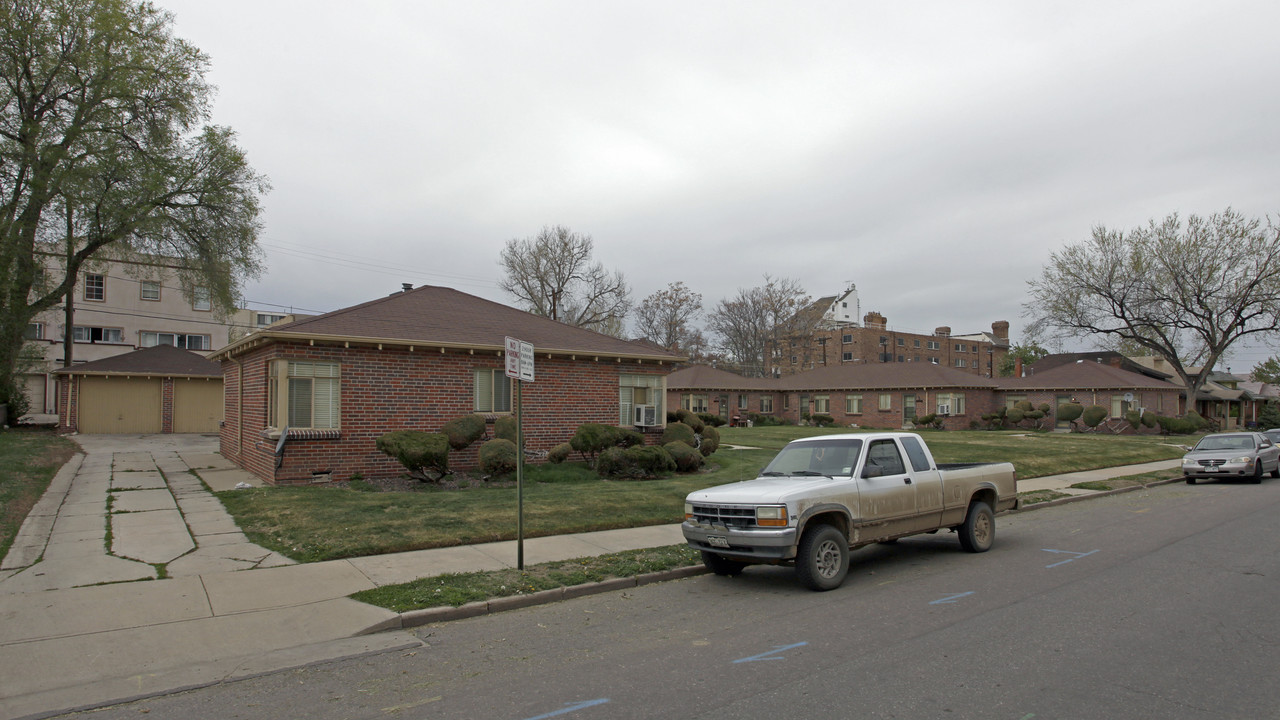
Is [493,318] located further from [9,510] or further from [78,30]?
[78,30]

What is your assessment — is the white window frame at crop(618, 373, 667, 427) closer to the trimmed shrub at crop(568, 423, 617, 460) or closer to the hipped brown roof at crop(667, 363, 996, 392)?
the trimmed shrub at crop(568, 423, 617, 460)

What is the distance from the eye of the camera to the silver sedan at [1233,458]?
19.3 m

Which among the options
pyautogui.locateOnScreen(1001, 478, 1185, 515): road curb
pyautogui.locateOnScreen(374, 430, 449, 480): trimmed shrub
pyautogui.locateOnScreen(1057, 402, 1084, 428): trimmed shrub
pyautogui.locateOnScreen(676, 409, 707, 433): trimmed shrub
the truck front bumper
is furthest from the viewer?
pyautogui.locateOnScreen(1057, 402, 1084, 428): trimmed shrub

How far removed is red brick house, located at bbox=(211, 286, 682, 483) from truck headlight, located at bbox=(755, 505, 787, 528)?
1068 centimetres

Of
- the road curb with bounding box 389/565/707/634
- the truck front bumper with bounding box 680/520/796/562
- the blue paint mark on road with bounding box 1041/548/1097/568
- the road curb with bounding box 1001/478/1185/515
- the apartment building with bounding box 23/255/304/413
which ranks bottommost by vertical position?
the road curb with bounding box 1001/478/1185/515

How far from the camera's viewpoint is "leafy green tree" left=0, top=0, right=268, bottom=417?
25.8 meters

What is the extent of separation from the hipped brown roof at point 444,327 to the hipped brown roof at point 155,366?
14732 mm

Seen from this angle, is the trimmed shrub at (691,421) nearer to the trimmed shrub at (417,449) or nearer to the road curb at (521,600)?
the trimmed shrub at (417,449)

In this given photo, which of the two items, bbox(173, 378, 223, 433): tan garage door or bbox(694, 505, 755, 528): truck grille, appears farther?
bbox(173, 378, 223, 433): tan garage door

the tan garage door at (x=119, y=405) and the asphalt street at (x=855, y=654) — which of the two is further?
the tan garage door at (x=119, y=405)

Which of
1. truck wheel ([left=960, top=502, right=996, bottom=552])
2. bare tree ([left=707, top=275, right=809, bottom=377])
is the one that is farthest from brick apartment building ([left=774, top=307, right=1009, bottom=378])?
truck wheel ([left=960, top=502, right=996, bottom=552])

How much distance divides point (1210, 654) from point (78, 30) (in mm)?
35325

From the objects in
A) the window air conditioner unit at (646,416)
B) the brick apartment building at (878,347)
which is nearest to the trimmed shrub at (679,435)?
the window air conditioner unit at (646,416)

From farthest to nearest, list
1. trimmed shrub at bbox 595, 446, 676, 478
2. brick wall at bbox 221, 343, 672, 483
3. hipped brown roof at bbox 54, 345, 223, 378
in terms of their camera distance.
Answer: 1. hipped brown roof at bbox 54, 345, 223, 378
2. trimmed shrub at bbox 595, 446, 676, 478
3. brick wall at bbox 221, 343, 672, 483
